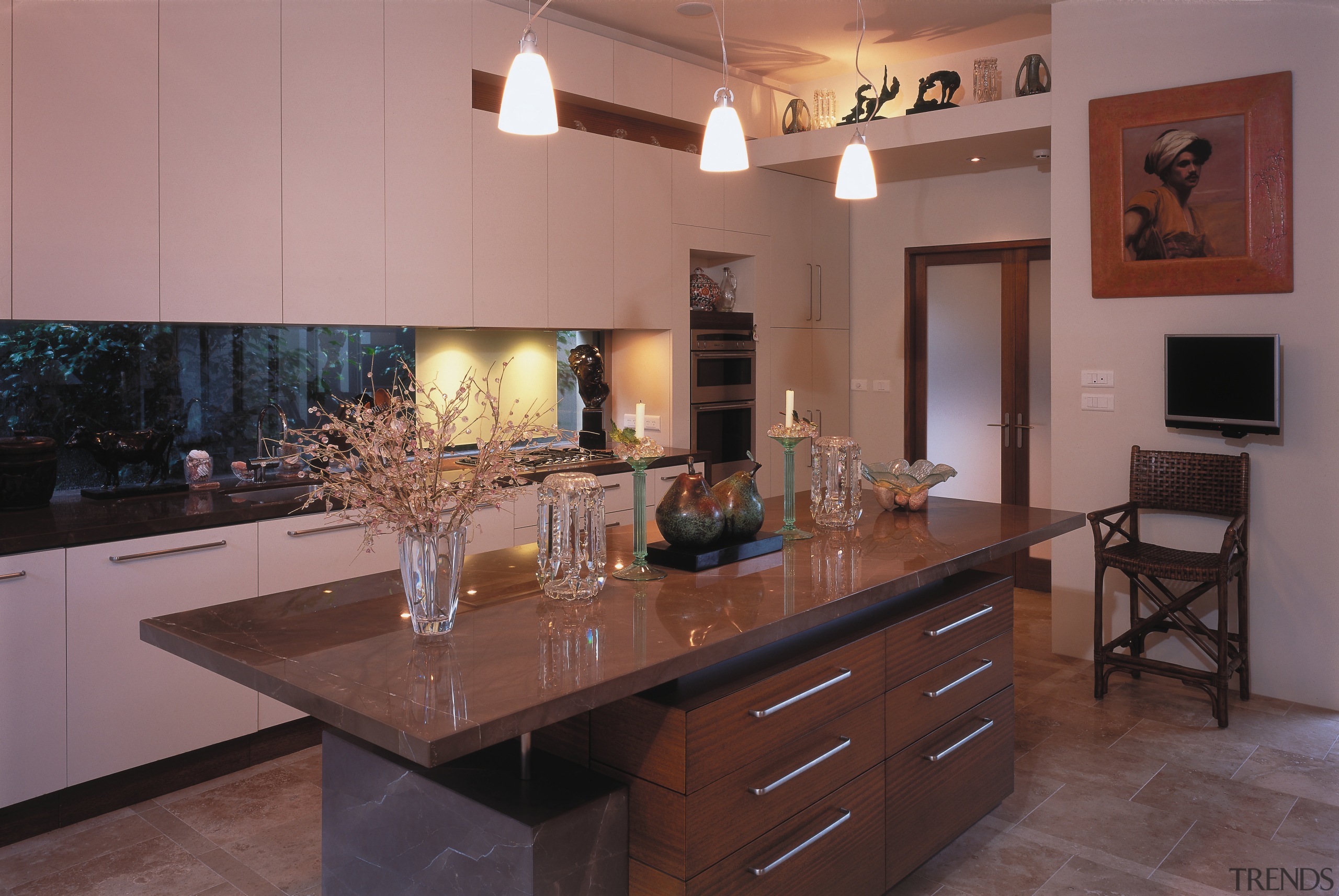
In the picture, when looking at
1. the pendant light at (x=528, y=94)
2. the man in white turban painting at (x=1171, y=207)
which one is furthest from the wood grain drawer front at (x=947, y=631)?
the man in white turban painting at (x=1171, y=207)

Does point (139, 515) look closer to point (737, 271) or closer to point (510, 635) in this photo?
point (510, 635)

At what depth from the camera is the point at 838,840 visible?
238 cm

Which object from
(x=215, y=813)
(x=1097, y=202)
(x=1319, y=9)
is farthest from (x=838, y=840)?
(x=1319, y=9)

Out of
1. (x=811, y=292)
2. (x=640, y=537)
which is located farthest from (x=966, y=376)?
(x=640, y=537)

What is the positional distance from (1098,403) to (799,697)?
3.09 meters

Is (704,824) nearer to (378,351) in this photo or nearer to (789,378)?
(378,351)

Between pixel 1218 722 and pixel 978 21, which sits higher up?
pixel 978 21

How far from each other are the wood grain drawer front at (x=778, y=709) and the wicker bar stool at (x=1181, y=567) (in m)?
2.12

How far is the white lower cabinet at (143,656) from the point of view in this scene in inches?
121

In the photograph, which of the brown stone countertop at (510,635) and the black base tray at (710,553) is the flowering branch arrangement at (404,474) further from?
the black base tray at (710,553)

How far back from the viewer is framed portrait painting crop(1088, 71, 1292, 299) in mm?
4059

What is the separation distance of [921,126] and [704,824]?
4.25 metres

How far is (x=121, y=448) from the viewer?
3562 millimetres

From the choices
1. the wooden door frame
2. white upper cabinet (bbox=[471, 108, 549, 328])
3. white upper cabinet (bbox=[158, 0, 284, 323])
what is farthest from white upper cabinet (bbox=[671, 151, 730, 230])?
white upper cabinet (bbox=[158, 0, 284, 323])
